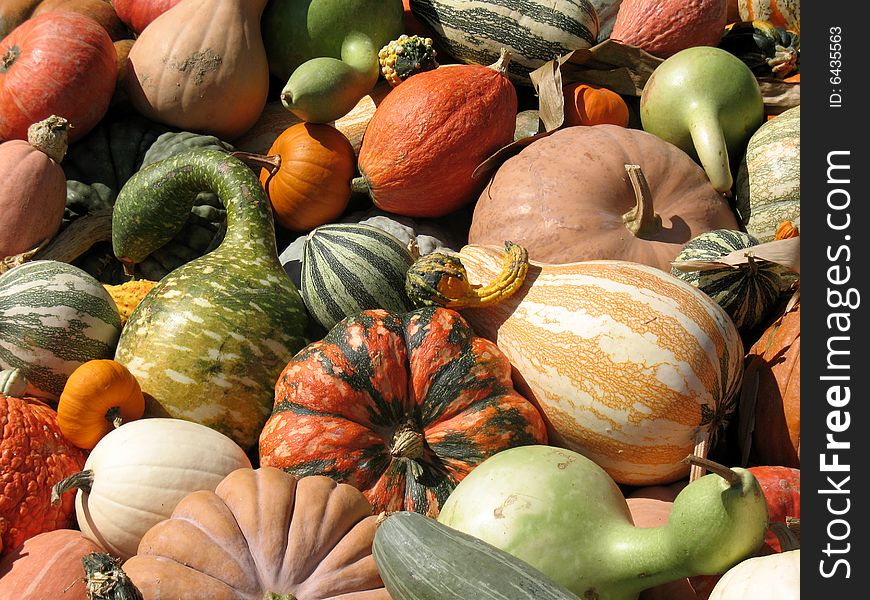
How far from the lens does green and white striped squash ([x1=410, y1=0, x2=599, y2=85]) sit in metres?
4.05

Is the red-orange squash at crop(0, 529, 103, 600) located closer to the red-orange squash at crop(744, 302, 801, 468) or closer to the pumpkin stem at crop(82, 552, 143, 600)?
the pumpkin stem at crop(82, 552, 143, 600)

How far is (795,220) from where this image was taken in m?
3.32

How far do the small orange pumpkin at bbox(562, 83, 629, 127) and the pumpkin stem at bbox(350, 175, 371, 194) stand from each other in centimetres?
101

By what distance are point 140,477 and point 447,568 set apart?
1129 mm

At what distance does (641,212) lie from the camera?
317 cm

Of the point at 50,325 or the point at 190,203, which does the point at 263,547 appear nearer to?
the point at 50,325

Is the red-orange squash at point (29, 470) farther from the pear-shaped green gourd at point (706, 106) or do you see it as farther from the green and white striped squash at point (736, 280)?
the pear-shaped green gourd at point (706, 106)

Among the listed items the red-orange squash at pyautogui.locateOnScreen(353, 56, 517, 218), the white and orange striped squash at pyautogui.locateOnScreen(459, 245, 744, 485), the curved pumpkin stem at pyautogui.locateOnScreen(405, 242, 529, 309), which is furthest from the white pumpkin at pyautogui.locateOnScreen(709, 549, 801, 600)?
the red-orange squash at pyautogui.locateOnScreen(353, 56, 517, 218)

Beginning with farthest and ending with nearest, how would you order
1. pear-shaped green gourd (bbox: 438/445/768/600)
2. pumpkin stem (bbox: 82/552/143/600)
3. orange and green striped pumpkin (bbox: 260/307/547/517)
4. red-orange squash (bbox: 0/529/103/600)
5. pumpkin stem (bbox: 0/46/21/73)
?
1. pumpkin stem (bbox: 0/46/21/73)
2. orange and green striped pumpkin (bbox: 260/307/547/517)
3. red-orange squash (bbox: 0/529/103/600)
4. pear-shaped green gourd (bbox: 438/445/768/600)
5. pumpkin stem (bbox: 82/552/143/600)

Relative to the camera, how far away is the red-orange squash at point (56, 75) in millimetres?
3762

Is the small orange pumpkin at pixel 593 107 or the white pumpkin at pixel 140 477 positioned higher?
the small orange pumpkin at pixel 593 107

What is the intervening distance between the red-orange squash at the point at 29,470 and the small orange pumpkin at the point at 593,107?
2.59 m

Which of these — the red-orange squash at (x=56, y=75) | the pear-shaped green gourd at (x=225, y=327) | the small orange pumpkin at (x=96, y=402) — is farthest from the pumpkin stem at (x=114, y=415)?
the red-orange squash at (x=56, y=75)
